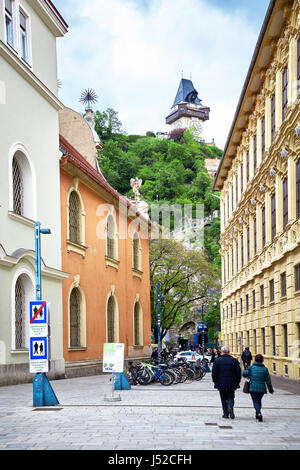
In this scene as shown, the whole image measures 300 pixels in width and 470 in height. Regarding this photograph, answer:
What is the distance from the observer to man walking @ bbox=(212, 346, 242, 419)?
37.5 ft

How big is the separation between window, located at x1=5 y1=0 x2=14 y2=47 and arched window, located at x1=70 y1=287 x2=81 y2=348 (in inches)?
426

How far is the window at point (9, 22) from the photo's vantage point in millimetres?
19844

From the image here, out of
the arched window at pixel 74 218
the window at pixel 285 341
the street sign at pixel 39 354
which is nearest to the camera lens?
the street sign at pixel 39 354

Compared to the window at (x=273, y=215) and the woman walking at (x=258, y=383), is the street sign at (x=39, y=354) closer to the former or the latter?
the woman walking at (x=258, y=383)

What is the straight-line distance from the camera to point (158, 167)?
111625 mm

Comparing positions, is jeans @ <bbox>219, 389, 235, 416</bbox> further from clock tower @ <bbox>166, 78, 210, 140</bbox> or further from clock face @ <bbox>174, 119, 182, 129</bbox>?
clock face @ <bbox>174, 119, 182, 129</bbox>

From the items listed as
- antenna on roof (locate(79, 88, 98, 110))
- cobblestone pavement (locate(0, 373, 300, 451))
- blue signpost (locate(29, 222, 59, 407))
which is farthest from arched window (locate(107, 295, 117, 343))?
antenna on roof (locate(79, 88, 98, 110))

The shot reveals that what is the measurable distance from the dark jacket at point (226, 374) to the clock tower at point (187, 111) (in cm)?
16308

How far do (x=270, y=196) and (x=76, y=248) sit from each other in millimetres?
8932

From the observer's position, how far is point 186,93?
182 meters

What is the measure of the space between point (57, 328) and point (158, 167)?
90.3 metres

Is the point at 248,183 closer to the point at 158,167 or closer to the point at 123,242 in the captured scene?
the point at 123,242

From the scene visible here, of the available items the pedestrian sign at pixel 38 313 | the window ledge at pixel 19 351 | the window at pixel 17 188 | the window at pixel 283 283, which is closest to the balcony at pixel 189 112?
the window at pixel 283 283

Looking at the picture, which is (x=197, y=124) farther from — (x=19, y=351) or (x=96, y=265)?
(x=19, y=351)
